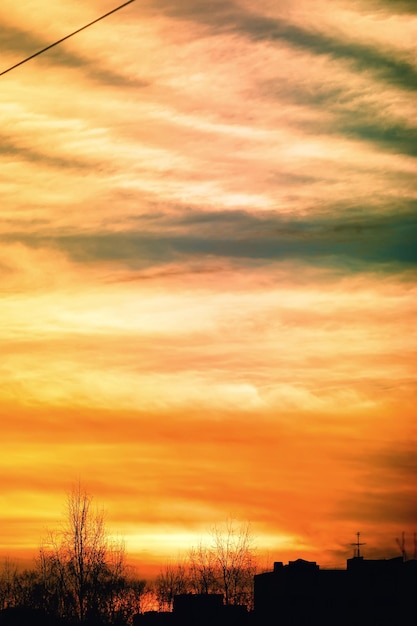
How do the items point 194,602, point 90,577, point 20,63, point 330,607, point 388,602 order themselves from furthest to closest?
point 194,602, point 90,577, point 330,607, point 388,602, point 20,63

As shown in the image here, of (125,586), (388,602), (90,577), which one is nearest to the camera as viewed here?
(388,602)

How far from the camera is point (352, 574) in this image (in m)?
73.2

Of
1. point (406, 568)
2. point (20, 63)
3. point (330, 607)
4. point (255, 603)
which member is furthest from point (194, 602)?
point (20, 63)

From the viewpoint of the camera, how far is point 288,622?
240ft

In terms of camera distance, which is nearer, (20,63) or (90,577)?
(20,63)

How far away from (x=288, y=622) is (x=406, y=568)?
391 inches

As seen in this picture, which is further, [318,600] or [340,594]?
[318,600]

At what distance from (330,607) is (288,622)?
355cm

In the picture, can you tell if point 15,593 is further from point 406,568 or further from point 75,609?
point 406,568

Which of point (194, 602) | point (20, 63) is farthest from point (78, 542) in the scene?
point (20, 63)

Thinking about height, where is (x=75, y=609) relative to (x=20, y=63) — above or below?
below

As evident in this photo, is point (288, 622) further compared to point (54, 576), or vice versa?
point (54, 576)

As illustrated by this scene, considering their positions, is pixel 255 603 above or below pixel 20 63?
below

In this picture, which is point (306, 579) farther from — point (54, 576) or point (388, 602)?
point (54, 576)
